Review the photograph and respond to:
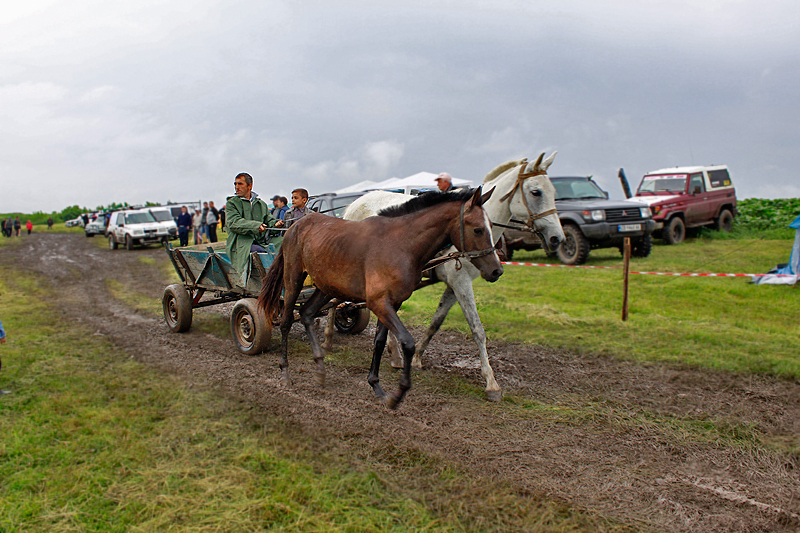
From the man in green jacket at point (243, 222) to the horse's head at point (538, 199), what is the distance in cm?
316

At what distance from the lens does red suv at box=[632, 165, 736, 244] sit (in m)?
19.0

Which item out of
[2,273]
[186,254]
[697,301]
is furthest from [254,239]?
[2,273]

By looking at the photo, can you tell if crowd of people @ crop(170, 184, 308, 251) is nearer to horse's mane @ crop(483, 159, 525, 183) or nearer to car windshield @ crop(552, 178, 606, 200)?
horse's mane @ crop(483, 159, 525, 183)

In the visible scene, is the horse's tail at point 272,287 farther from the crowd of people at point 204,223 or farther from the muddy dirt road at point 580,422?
the crowd of people at point 204,223

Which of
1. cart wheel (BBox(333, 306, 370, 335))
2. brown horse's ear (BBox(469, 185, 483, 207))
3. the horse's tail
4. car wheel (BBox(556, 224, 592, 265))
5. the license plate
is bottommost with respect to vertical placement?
cart wheel (BBox(333, 306, 370, 335))

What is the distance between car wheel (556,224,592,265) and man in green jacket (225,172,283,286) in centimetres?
943

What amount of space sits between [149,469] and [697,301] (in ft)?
31.8

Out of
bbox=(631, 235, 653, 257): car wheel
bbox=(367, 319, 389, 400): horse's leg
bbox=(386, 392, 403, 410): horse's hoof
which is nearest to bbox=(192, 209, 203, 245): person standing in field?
bbox=(631, 235, 653, 257): car wheel

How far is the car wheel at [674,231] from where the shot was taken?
61.7 ft

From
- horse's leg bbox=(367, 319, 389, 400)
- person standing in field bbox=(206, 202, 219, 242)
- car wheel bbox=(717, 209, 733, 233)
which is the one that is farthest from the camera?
car wheel bbox=(717, 209, 733, 233)

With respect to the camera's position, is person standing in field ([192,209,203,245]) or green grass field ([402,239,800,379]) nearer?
green grass field ([402,239,800,379])

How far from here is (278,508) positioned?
136 inches

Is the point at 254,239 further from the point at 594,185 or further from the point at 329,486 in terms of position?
the point at 594,185

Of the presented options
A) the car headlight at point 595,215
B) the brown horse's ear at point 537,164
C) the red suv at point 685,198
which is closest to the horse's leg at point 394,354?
the brown horse's ear at point 537,164
